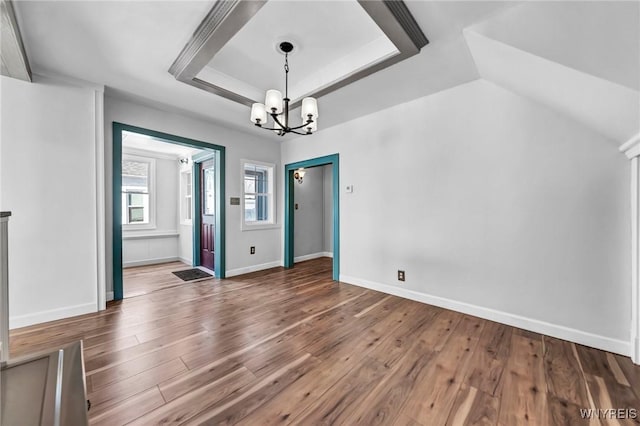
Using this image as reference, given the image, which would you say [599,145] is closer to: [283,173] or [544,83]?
[544,83]

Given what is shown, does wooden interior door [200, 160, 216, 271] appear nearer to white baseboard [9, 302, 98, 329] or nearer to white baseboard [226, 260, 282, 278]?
white baseboard [226, 260, 282, 278]

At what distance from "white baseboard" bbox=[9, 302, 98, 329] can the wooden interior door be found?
1.87 meters

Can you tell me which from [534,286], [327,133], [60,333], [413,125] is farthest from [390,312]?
[60,333]

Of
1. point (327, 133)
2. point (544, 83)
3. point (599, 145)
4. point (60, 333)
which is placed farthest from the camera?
point (327, 133)

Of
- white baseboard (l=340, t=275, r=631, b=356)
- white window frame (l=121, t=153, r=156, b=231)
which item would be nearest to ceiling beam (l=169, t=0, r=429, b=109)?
white baseboard (l=340, t=275, r=631, b=356)

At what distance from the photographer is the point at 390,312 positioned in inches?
108

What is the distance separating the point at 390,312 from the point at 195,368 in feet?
6.28

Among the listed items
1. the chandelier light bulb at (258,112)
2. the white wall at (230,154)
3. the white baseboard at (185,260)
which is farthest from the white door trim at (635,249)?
the white baseboard at (185,260)

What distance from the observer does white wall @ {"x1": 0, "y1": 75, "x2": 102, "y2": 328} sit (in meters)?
2.33

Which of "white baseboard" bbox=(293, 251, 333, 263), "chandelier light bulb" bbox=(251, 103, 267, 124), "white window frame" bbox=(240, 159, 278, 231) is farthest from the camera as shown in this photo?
"white baseboard" bbox=(293, 251, 333, 263)

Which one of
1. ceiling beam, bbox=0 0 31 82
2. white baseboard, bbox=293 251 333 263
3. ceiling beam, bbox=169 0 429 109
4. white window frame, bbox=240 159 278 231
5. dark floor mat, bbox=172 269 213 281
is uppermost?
ceiling beam, bbox=169 0 429 109

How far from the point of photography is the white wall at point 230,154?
3.05m

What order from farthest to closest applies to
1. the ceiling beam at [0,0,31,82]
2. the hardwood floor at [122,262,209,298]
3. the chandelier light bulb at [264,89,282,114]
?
the hardwood floor at [122,262,209,298]
the chandelier light bulb at [264,89,282,114]
the ceiling beam at [0,0,31,82]

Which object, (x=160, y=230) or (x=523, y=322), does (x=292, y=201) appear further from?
(x=523, y=322)
